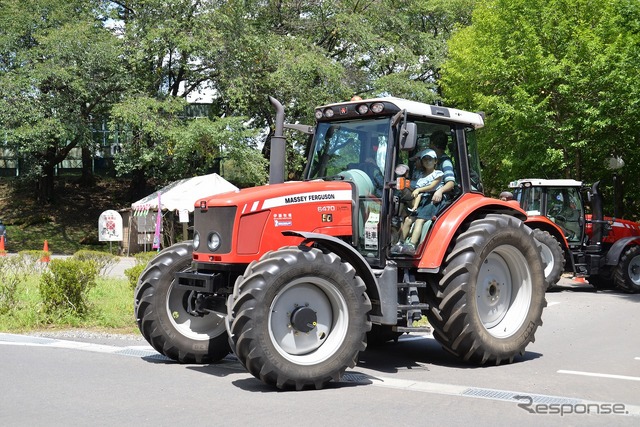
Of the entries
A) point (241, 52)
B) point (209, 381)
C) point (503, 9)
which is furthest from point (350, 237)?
point (241, 52)

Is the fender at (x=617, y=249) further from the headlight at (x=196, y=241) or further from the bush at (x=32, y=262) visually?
the headlight at (x=196, y=241)

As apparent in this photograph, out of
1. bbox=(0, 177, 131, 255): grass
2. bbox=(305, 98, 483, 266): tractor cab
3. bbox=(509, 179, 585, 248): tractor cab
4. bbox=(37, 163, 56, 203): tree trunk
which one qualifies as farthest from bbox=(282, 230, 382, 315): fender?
bbox=(37, 163, 56, 203): tree trunk

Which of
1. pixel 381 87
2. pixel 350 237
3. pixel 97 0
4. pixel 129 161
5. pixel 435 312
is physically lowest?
pixel 435 312

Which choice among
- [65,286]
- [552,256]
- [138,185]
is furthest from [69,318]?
[138,185]

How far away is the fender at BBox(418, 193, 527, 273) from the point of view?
328 inches

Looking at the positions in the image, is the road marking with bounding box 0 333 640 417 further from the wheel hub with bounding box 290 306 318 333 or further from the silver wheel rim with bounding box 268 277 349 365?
the wheel hub with bounding box 290 306 318 333

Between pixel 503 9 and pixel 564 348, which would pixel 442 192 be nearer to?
pixel 564 348

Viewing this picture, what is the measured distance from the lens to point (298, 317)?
7.21 metres

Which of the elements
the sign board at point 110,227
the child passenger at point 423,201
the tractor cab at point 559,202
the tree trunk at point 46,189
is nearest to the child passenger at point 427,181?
the child passenger at point 423,201

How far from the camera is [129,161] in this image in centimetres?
3241

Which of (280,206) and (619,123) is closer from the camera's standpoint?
(280,206)

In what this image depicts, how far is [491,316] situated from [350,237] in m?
2.17

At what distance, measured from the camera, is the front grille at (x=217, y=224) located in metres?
7.65

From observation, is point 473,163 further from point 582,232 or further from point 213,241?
point 582,232
